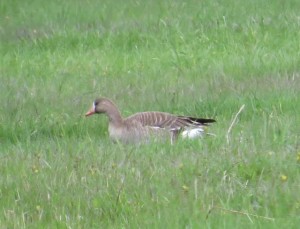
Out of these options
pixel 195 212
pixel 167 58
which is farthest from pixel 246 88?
pixel 195 212

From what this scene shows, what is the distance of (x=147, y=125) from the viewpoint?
35.7 feet

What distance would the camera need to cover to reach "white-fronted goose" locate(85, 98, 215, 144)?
10555 mm

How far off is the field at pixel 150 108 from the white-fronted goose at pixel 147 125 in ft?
0.74

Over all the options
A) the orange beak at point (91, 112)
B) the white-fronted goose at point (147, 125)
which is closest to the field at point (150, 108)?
the orange beak at point (91, 112)

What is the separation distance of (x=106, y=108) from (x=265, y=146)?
3087 millimetres

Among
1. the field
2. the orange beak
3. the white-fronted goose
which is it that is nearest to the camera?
the field

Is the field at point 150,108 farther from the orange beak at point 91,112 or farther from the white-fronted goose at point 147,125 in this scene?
the white-fronted goose at point 147,125

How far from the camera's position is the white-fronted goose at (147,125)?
10.6 meters

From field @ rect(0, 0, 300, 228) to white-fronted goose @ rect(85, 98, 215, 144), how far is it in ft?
0.74

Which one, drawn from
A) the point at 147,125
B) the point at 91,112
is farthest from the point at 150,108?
the point at 147,125

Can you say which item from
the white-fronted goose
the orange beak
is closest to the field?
the orange beak

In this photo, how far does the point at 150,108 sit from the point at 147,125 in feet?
4.22

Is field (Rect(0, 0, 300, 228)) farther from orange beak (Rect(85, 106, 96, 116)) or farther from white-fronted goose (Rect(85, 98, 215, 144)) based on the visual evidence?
white-fronted goose (Rect(85, 98, 215, 144))

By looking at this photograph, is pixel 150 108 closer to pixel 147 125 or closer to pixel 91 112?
pixel 91 112
